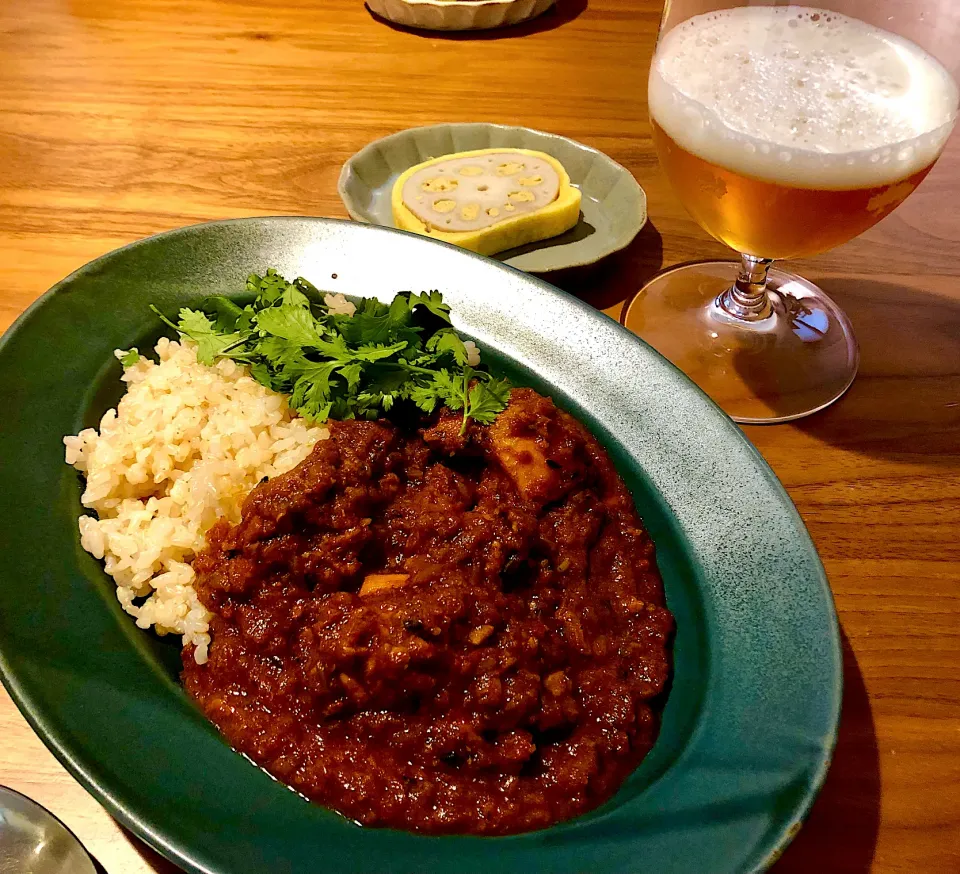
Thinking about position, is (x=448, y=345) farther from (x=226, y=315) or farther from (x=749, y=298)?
(x=749, y=298)

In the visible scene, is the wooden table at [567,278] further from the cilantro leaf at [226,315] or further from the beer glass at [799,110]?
the cilantro leaf at [226,315]

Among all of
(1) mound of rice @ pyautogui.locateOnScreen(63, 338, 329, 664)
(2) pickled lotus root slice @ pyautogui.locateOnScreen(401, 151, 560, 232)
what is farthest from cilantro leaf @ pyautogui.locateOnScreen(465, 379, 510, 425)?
(2) pickled lotus root slice @ pyautogui.locateOnScreen(401, 151, 560, 232)

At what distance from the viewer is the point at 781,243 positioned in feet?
7.20

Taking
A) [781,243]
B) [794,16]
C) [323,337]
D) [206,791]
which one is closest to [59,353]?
[323,337]

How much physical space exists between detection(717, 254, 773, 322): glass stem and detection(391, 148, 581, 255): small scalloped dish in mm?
678

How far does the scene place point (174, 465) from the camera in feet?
6.76

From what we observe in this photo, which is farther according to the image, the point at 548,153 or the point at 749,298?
the point at 548,153

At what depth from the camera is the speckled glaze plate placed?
9.56 feet

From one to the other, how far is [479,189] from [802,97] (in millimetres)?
1314

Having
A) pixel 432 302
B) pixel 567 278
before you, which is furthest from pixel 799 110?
pixel 432 302

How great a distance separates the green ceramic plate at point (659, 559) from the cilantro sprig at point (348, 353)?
0.18 metres

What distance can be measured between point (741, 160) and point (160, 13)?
12.0 ft

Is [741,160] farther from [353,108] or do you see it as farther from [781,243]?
[353,108]

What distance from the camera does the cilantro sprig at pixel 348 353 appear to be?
2074 millimetres
